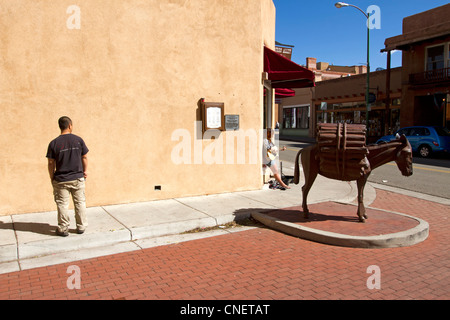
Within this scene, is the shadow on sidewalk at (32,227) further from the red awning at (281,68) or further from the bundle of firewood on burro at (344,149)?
the red awning at (281,68)

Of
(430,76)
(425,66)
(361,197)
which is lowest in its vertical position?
(361,197)

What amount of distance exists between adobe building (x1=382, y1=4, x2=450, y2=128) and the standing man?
2324 cm

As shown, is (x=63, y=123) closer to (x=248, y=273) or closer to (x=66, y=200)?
(x=66, y=200)

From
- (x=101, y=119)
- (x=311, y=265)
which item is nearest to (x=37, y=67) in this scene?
(x=101, y=119)

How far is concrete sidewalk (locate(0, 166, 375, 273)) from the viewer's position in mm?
5082

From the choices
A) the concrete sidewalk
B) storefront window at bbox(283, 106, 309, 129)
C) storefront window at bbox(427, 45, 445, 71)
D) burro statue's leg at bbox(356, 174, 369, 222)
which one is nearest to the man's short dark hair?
the concrete sidewalk

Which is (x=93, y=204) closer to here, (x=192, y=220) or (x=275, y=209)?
(x=192, y=220)

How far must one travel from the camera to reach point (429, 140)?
1789cm

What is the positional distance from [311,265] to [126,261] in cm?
246

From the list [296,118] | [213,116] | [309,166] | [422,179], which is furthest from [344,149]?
[296,118]

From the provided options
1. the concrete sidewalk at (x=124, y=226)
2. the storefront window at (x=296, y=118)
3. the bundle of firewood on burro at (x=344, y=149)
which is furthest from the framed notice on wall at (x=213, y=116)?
the storefront window at (x=296, y=118)

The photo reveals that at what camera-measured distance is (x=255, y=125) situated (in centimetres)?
889

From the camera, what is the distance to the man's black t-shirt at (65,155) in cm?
538

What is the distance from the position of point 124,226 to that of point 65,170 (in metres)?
1.32
